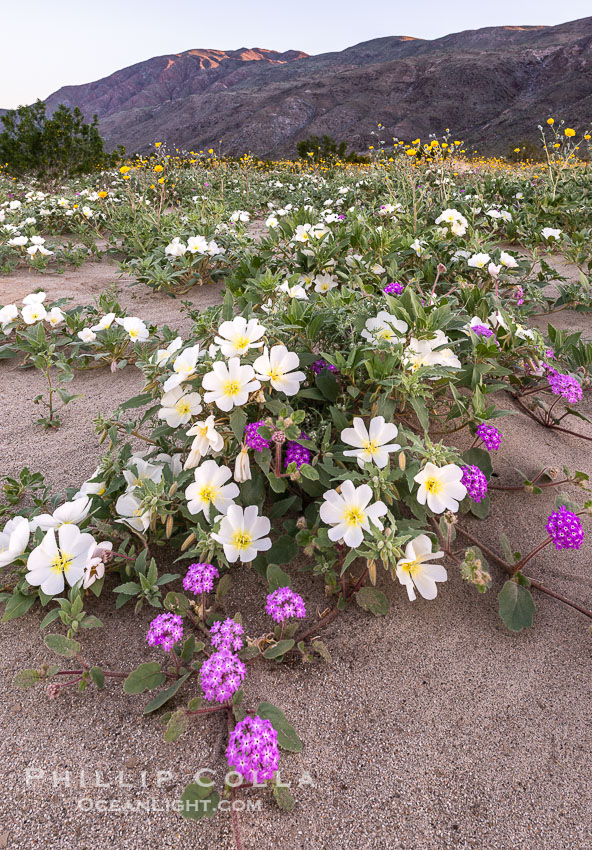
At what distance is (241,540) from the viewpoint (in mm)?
1432

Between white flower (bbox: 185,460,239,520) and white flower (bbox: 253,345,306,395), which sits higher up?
white flower (bbox: 253,345,306,395)

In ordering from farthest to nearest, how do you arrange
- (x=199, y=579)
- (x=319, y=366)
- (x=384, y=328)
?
(x=319, y=366), (x=384, y=328), (x=199, y=579)

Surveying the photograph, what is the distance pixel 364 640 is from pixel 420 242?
240cm

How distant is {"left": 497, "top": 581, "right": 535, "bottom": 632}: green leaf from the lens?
142cm

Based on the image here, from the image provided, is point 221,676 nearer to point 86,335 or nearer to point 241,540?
point 241,540

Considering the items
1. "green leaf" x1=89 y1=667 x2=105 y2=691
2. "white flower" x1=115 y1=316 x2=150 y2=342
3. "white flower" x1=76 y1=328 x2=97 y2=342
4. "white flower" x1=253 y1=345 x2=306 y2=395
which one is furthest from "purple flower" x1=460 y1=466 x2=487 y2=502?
"white flower" x1=76 y1=328 x2=97 y2=342

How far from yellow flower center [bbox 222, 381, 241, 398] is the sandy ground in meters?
0.58

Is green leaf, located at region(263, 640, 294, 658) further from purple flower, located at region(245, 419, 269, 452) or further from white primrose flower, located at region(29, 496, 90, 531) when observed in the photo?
white primrose flower, located at region(29, 496, 90, 531)

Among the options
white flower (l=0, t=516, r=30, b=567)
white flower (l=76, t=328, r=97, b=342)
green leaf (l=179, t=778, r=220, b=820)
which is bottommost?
green leaf (l=179, t=778, r=220, b=820)

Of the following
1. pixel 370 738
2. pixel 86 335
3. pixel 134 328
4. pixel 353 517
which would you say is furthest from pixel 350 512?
pixel 86 335

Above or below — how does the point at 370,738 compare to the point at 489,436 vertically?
below

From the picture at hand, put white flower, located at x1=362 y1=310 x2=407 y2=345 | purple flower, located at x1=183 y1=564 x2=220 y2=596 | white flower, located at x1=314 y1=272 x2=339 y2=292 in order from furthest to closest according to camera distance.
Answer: white flower, located at x1=314 y1=272 x2=339 y2=292, white flower, located at x1=362 y1=310 x2=407 y2=345, purple flower, located at x1=183 y1=564 x2=220 y2=596

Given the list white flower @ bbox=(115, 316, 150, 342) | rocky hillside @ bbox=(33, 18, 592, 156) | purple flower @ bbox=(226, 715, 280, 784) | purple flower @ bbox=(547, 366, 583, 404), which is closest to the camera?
purple flower @ bbox=(226, 715, 280, 784)

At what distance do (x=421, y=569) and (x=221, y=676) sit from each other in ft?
1.93
